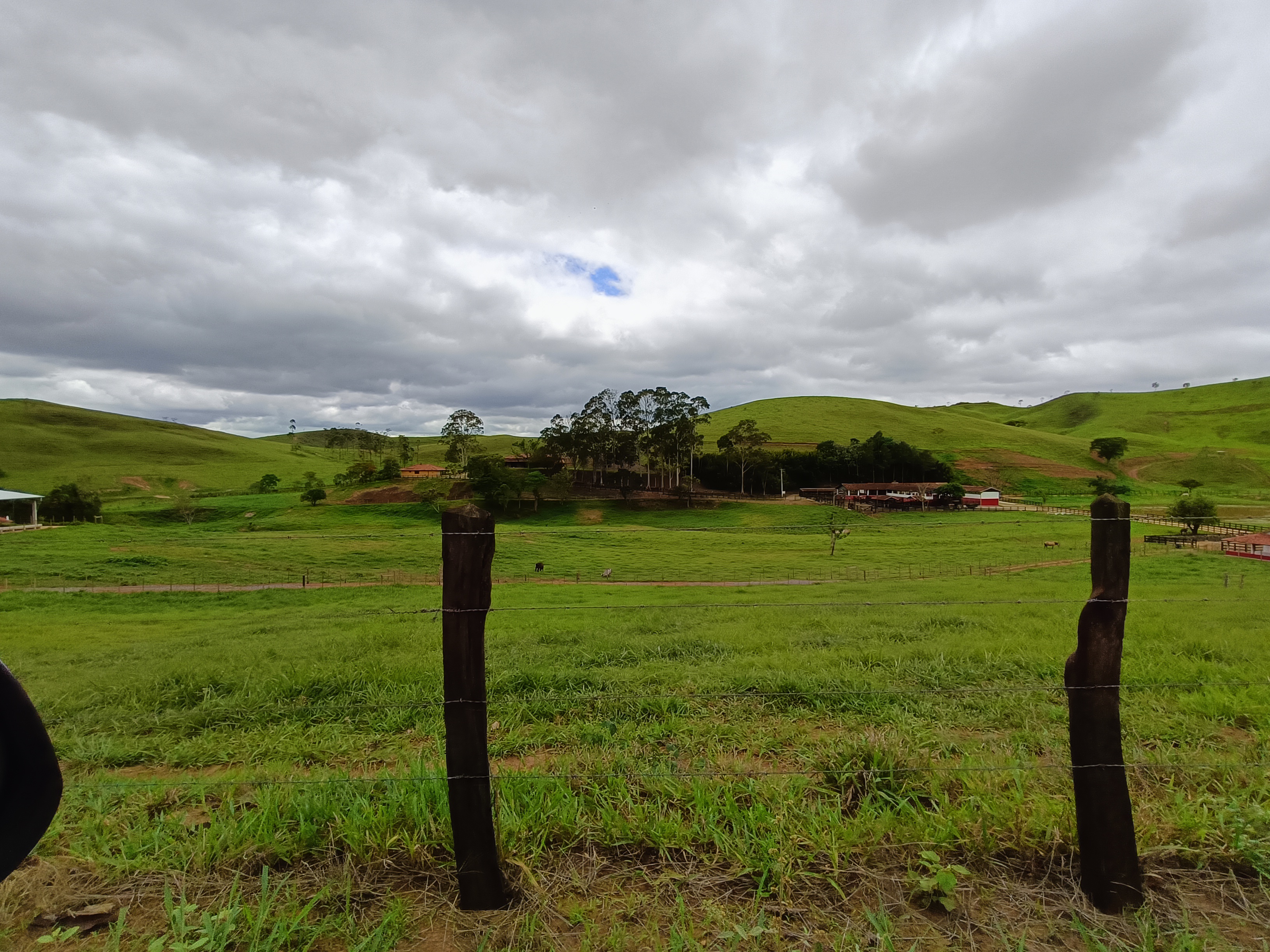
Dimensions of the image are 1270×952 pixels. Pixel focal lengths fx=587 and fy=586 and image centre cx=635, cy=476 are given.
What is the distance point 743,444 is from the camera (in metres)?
69.9

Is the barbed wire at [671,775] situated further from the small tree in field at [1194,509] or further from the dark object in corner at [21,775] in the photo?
the small tree in field at [1194,509]

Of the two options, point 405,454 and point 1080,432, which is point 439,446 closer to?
point 405,454

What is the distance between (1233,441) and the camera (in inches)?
4626

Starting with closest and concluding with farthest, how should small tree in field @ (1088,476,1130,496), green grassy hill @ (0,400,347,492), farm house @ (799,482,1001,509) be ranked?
farm house @ (799,482,1001,509) < small tree in field @ (1088,476,1130,496) < green grassy hill @ (0,400,347,492)

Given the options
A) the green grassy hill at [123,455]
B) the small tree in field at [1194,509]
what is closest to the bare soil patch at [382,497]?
the green grassy hill at [123,455]

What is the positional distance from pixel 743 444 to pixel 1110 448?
65.2m

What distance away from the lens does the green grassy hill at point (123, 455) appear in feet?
284

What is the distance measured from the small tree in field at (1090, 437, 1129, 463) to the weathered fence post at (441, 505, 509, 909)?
11632 cm

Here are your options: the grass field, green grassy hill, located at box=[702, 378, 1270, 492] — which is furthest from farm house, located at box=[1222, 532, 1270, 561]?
green grassy hill, located at box=[702, 378, 1270, 492]

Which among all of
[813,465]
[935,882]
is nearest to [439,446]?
[813,465]

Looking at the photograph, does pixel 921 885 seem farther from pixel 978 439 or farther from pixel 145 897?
pixel 978 439

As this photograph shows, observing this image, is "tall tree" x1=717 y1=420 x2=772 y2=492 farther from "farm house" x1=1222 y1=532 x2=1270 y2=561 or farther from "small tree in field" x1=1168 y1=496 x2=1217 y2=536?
"farm house" x1=1222 y1=532 x2=1270 y2=561

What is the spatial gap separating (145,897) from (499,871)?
5.46ft

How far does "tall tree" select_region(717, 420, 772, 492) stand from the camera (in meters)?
68.9
